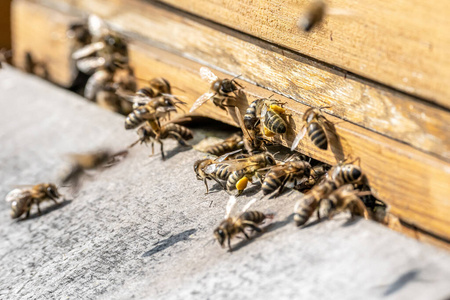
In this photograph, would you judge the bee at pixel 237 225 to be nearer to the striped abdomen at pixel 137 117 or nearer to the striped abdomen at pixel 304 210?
the striped abdomen at pixel 304 210

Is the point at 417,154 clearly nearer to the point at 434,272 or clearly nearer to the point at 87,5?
the point at 434,272

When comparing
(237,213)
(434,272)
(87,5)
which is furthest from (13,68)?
(434,272)

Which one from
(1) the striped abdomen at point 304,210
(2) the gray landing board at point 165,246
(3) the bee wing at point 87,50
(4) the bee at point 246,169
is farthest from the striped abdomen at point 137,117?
(1) the striped abdomen at point 304,210

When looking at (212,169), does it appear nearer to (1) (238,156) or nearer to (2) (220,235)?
(1) (238,156)

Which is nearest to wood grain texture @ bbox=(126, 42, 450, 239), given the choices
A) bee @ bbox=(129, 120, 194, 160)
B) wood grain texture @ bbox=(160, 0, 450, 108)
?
wood grain texture @ bbox=(160, 0, 450, 108)

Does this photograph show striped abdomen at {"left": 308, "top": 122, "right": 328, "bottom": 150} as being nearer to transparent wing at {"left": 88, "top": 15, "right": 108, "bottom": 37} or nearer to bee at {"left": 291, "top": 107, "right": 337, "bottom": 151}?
bee at {"left": 291, "top": 107, "right": 337, "bottom": 151}

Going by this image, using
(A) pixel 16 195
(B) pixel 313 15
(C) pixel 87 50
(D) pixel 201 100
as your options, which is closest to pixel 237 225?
(B) pixel 313 15
